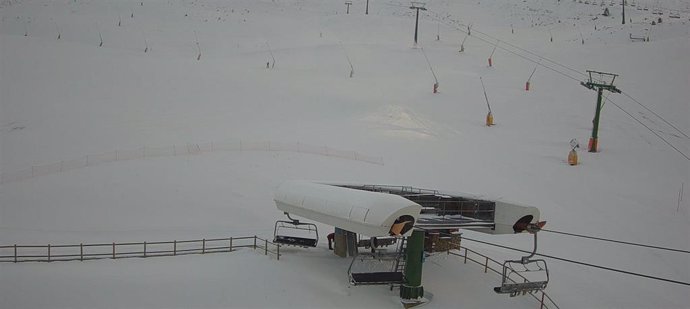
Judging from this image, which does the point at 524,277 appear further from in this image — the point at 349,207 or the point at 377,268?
the point at 349,207

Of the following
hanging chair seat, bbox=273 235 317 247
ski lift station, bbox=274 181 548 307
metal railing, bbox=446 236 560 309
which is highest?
ski lift station, bbox=274 181 548 307

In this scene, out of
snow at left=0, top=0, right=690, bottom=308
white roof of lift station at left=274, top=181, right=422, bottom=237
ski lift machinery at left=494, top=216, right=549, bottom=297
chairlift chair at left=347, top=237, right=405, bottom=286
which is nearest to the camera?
white roof of lift station at left=274, top=181, right=422, bottom=237

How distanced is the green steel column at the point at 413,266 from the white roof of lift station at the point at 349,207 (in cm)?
189

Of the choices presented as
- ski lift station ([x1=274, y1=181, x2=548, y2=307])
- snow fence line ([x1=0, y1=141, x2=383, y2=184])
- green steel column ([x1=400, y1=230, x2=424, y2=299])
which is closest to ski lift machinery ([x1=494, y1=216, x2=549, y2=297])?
ski lift station ([x1=274, y1=181, x2=548, y2=307])

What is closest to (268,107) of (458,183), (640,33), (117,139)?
(117,139)

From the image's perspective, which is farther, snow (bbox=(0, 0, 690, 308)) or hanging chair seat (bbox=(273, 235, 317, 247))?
hanging chair seat (bbox=(273, 235, 317, 247))

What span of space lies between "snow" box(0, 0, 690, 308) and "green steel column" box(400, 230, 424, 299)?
453 mm

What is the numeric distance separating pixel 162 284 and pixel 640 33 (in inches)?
1931

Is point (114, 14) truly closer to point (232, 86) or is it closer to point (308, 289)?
point (232, 86)

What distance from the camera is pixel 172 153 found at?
25.9 metres

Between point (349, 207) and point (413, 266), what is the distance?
2.51 metres

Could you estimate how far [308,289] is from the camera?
1570cm

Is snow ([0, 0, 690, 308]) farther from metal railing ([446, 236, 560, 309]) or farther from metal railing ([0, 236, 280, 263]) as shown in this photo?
metal railing ([0, 236, 280, 263])

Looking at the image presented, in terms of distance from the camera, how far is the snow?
54.3 ft
